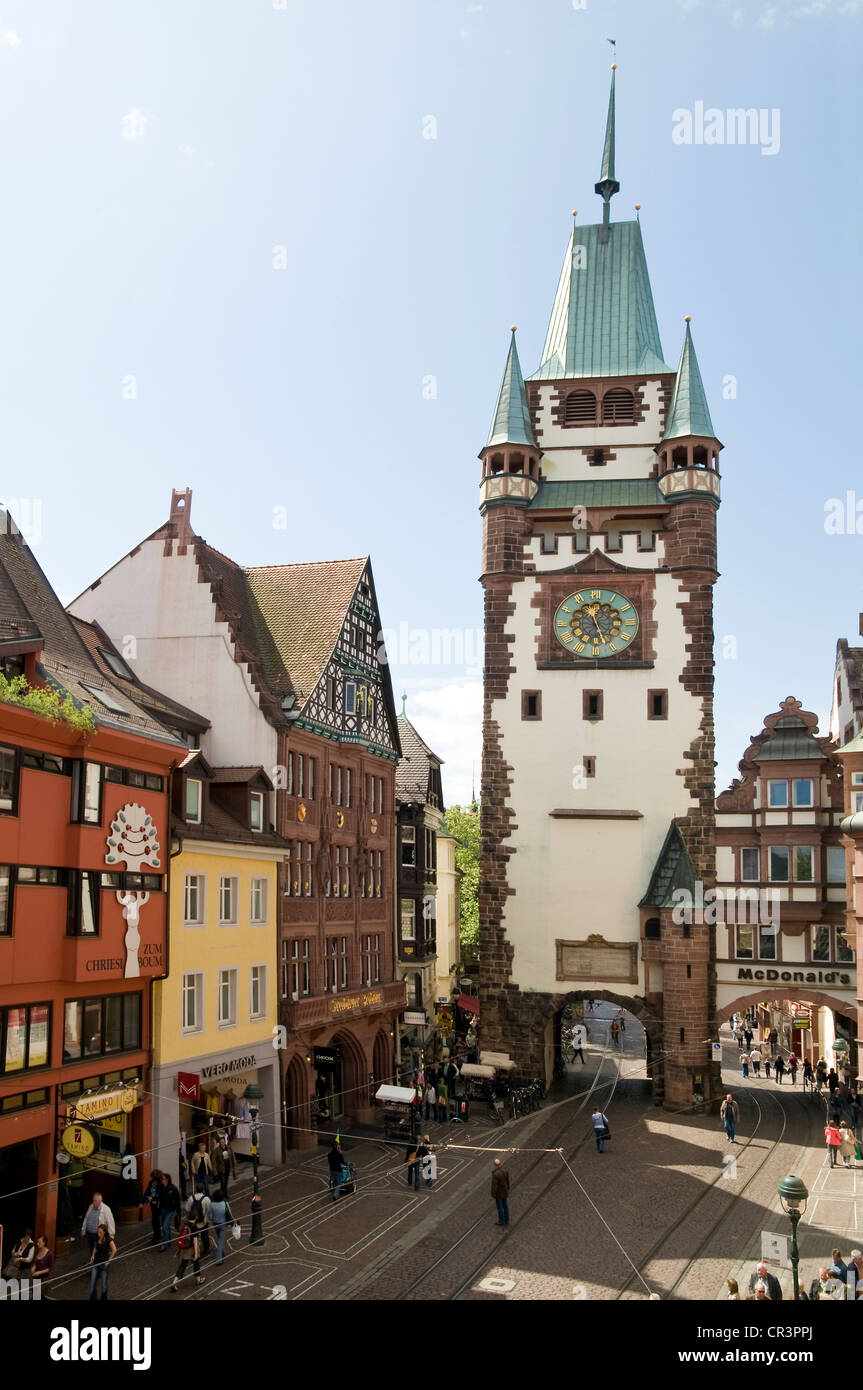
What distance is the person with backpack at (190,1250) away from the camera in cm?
2045

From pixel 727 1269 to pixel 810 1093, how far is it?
76.4ft

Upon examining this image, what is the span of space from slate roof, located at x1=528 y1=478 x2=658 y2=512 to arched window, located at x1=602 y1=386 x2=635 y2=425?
2.65m

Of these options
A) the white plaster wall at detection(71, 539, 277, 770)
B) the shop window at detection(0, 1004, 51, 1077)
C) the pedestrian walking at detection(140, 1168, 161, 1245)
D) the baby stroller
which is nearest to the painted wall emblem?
the shop window at detection(0, 1004, 51, 1077)

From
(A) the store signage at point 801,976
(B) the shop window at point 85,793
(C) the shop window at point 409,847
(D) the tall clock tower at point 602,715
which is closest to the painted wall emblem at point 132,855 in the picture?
(B) the shop window at point 85,793

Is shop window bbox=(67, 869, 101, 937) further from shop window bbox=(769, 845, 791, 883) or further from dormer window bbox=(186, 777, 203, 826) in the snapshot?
shop window bbox=(769, 845, 791, 883)

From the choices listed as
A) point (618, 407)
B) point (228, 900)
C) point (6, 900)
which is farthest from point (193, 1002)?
point (618, 407)

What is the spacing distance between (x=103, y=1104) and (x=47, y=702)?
822cm

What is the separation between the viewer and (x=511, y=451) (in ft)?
151

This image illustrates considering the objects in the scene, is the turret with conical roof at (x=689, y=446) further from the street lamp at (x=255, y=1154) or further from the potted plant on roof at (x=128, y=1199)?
the potted plant on roof at (x=128, y=1199)

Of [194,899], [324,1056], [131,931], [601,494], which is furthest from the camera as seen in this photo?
[601,494]

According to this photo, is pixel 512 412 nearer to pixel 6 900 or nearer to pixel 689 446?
pixel 689 446

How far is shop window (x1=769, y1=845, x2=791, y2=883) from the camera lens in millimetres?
41125
